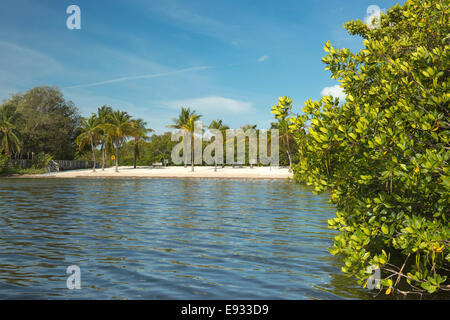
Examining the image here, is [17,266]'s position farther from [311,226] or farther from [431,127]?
[311,226]

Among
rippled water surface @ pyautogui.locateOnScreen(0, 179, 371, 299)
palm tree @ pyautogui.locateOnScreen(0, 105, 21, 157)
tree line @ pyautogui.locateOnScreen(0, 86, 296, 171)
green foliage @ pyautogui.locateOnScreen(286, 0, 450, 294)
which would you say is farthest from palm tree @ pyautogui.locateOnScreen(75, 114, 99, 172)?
green foliage @ pyautogui.locateOnScreen(286, 0, 450, 294)

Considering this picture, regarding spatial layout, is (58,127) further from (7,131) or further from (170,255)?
(170,255)

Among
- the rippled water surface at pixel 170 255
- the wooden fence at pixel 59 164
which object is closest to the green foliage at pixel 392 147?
the rippled water surface at pixel 170 255

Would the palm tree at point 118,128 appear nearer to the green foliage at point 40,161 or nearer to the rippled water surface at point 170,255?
the green foliage at point 40,161

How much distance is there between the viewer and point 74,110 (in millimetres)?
74188

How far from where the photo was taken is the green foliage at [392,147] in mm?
5660

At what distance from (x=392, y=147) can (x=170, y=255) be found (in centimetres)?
624

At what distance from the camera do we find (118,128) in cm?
6400

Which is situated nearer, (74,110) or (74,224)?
(74,224)

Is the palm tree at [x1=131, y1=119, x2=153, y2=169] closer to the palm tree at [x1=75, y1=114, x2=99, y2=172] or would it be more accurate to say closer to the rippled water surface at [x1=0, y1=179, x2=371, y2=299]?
the palm tree at [x1=75, y1=114, x2=99, y2=172]

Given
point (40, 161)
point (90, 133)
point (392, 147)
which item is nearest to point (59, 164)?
point (40, 161)

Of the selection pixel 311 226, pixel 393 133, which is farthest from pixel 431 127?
pixel 311 226

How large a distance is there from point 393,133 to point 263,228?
29.3 ft

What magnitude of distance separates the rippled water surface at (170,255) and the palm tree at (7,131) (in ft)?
132
